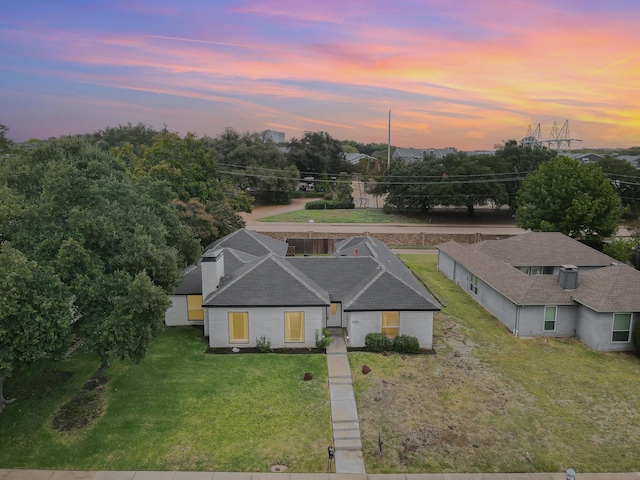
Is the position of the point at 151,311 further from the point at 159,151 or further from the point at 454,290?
the point at 159,151

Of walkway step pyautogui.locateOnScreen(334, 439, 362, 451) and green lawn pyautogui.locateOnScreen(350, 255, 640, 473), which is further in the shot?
walkway step pyautogui.locateOnScreen(334, 439, 362, 451)

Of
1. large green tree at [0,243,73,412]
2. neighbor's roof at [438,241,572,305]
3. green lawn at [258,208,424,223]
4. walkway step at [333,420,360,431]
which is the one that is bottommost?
walkway step at [333,420,360,431]

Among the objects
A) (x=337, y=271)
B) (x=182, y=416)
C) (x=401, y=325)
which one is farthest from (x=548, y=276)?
(x=182, y=416)

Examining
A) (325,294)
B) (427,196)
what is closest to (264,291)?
(325,294)

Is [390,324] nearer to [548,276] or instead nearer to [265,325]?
[265,325]

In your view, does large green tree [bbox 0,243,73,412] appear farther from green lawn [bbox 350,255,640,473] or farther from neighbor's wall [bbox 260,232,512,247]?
neighbor's wall [bbox 260,232,512,247]

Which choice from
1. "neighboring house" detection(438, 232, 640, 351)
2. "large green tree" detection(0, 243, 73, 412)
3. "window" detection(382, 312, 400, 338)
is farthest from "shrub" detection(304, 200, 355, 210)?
"large green tree" detection(0, 243, 73, 412)

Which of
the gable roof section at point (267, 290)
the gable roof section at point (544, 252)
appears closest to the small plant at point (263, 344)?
the gable roof section at point (267, 290)
